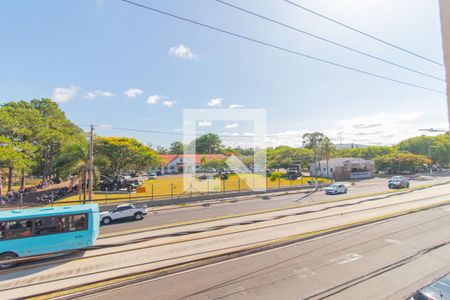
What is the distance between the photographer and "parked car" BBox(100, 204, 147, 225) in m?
16.4

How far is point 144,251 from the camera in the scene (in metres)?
9.95

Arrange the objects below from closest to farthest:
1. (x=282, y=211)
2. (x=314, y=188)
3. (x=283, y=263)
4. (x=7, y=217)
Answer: (x=283, y=263), (x=7, y=217), (x=282, y=211), (x=314, y=188)

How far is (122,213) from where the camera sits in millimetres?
16891

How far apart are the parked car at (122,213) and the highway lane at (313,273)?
11044 millimetres

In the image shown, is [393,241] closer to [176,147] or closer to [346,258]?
[346,258]

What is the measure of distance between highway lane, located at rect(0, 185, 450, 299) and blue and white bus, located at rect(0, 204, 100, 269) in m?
0.61

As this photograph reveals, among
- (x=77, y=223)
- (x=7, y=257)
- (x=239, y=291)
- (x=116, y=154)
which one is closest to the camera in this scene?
(x=239, y=291)

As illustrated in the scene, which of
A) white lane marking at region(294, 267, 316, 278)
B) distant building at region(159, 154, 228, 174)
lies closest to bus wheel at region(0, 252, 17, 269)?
white lane marking at region(294, 267, 316, 278)

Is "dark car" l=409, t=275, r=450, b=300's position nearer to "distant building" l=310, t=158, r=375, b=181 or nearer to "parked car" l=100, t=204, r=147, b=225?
"parked car" l=100, t=204, r=147, b=225

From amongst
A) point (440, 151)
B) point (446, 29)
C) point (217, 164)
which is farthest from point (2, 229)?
point (440, 151)

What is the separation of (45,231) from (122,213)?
7553 mm

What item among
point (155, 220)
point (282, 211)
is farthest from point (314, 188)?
point (155, 220)

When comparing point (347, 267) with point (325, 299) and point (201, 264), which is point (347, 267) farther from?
point (201, 264)

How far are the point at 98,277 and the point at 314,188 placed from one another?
33.0m
